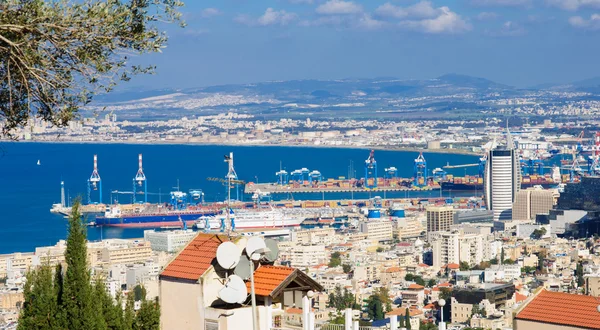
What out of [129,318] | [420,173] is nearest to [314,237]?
[420,173]

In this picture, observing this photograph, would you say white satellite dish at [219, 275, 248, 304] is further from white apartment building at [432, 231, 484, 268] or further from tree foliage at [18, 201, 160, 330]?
white apartment building at [432, 231, 484, 268]

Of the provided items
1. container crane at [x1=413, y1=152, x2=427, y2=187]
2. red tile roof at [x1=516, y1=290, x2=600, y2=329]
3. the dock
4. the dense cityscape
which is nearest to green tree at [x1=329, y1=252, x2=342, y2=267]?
the dense cityscape

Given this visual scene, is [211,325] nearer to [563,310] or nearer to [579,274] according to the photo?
[563,310]

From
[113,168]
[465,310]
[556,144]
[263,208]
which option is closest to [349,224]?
[263,208]

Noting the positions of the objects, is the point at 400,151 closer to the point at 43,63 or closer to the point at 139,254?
the point at 139,254

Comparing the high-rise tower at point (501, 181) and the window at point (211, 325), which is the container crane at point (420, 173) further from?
the window at point (211, 325)

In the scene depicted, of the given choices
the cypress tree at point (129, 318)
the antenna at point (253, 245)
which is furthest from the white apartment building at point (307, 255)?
the antenna at point (253, 245)
